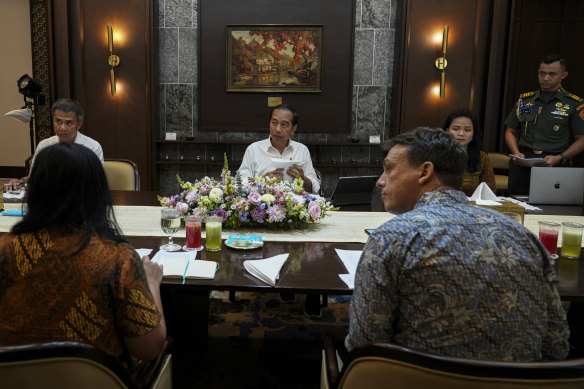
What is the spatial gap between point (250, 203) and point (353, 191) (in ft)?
2.97

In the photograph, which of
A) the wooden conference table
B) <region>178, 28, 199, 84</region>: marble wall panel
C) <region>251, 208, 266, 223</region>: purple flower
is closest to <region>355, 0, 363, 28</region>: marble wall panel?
<region>178, 28, 199, 84</region>: marble wall panel

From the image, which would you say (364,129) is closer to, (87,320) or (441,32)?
(441,32)

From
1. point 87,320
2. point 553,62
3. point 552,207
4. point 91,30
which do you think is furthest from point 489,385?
point 91,30

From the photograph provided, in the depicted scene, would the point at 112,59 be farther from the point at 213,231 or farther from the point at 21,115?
the point at 213,231

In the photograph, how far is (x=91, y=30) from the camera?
5.39 meters

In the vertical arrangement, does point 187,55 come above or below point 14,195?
above

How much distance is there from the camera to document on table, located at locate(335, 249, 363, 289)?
158 centimetres

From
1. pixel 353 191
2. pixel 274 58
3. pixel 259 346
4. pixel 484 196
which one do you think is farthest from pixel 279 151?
pixel 274 58

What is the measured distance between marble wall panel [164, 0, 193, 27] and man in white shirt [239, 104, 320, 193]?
101 inches

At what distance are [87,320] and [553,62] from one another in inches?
166

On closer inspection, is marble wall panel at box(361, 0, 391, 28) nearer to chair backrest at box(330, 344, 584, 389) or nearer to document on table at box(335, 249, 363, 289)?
document on table at box(335, 249, 363, 289)

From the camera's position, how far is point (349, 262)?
178cm

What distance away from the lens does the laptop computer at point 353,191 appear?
281 cm

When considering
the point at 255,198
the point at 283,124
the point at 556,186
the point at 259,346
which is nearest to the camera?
the point at 255,198
